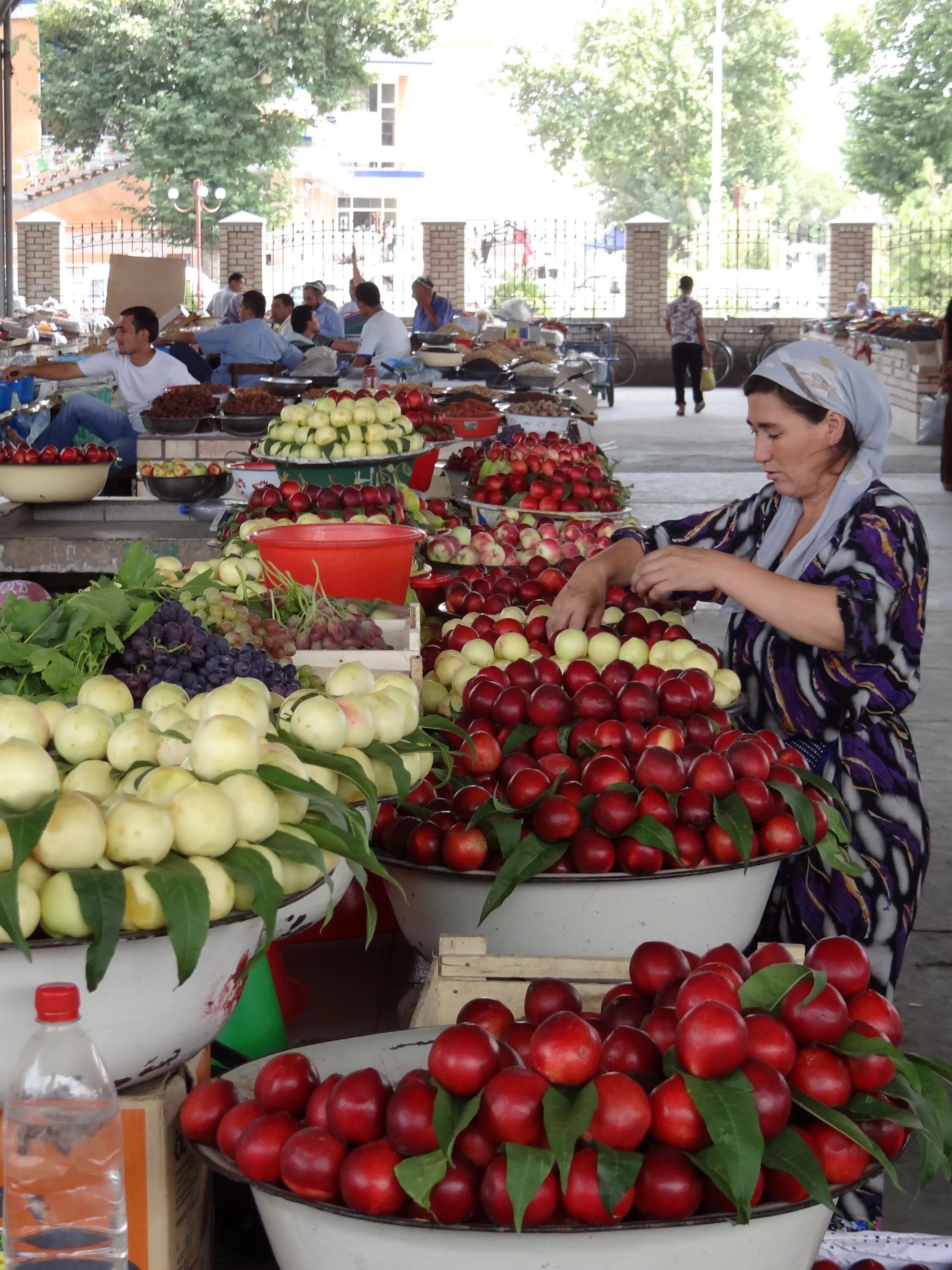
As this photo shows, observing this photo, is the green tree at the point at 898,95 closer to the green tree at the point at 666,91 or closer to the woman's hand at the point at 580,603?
the green tree at the point at 666,91

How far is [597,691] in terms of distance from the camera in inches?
86.3

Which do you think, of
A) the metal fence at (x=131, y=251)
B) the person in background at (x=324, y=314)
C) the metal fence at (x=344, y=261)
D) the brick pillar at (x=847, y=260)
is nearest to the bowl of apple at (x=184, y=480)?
the person in background at (x=324, y=314)

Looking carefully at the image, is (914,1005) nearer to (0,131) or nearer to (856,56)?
(0,131)

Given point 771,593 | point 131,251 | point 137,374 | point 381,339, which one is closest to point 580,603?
point 771,593

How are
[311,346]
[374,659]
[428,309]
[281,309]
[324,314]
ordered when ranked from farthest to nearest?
[281,309] < [324,314] < [428,309] < [311,346] < [374,659]

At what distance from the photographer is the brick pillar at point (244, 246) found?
946 inches

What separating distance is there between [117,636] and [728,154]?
4460 centimetres

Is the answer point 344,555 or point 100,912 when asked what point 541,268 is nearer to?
point 344,555

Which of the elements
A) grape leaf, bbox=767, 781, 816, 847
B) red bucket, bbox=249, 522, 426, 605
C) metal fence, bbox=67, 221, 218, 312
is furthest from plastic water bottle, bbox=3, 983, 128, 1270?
metal fence, bbox=67, 221, 218, 312

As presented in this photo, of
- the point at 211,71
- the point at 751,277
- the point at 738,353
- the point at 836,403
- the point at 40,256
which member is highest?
the point at 211,71

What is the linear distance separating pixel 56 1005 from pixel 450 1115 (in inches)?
12.7

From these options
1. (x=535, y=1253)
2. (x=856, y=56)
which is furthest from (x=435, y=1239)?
(x=856, y=56)

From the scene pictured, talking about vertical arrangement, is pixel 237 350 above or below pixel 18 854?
above

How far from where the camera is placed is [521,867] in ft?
5.76
